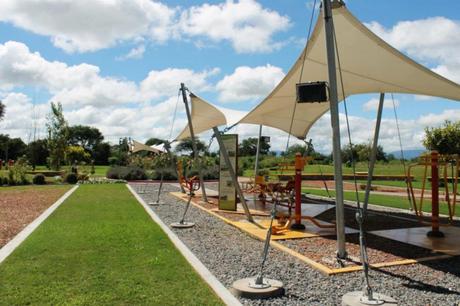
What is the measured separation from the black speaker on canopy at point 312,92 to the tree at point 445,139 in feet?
102

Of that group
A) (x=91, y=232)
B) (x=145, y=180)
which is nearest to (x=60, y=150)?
(x=145, y=180)

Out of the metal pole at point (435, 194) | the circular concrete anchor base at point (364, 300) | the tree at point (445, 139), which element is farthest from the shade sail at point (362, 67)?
the tree at point (445, 139)

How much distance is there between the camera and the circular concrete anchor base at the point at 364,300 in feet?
13.4

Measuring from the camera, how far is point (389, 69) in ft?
24.7

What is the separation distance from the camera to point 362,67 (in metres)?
7.85

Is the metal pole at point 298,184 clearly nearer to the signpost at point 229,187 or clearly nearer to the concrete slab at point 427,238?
the concrete slab at point 427,238

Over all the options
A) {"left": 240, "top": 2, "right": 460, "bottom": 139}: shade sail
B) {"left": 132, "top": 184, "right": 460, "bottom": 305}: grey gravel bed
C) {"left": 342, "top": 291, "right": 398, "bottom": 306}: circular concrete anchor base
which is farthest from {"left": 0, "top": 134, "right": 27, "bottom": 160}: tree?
{"left": 342, "top": 291, "right": 398, "bottom": 306}: circular concrete anchor base

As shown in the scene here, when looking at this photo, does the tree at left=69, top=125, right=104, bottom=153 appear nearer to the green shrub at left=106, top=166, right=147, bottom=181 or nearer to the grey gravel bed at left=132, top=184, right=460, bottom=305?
the green shrub at left=106, top=166, right=147, bottom=181

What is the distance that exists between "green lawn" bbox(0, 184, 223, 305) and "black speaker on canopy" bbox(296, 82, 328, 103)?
2806 mm

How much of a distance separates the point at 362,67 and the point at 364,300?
191 inches

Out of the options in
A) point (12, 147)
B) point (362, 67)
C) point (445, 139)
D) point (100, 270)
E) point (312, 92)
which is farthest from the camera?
point (12, 147)

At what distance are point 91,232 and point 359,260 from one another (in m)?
4.69

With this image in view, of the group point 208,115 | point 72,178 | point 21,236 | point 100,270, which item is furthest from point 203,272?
point 72,178

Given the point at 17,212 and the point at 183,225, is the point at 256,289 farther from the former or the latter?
the point at 17,212
